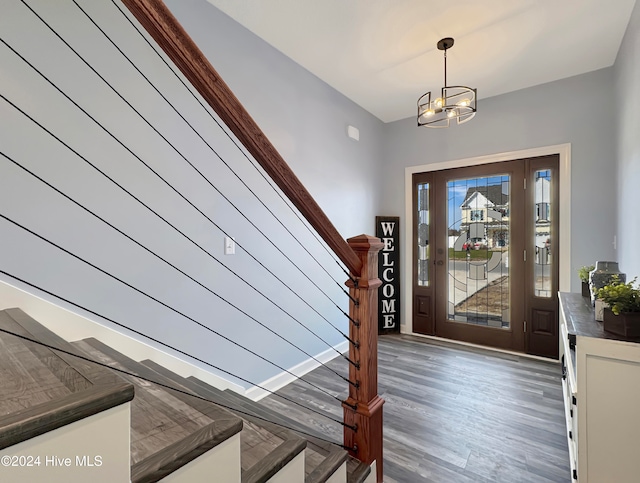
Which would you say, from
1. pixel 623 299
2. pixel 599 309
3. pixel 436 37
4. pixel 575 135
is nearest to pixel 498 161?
pixel 575 135

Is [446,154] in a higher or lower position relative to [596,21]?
lower

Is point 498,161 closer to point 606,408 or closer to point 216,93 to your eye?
point 606,408

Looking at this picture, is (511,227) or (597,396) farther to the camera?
(511,227)

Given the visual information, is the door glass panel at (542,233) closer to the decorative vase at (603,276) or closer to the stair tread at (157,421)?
the decorative vase at (603,276)

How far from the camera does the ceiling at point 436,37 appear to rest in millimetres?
2146

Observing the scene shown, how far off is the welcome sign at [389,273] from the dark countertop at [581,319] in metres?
1.97

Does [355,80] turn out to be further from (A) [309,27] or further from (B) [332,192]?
(B) [332,192]

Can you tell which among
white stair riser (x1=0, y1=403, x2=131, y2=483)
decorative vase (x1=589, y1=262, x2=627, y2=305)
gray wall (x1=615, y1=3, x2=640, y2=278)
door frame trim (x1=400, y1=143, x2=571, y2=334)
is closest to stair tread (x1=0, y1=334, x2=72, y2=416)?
white stair riser (x1=0, y1=403, x2=131, y2=483)

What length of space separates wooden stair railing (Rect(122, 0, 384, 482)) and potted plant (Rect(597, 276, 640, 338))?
3.58 ft

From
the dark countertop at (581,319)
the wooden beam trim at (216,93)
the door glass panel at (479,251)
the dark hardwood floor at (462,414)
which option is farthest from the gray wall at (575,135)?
the wooden beam trim at (216,93)

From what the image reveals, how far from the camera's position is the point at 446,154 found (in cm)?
372

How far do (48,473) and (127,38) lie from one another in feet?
6.73

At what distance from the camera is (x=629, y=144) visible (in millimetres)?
2184

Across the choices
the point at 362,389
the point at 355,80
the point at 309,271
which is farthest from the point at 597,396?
the point at 355,80
